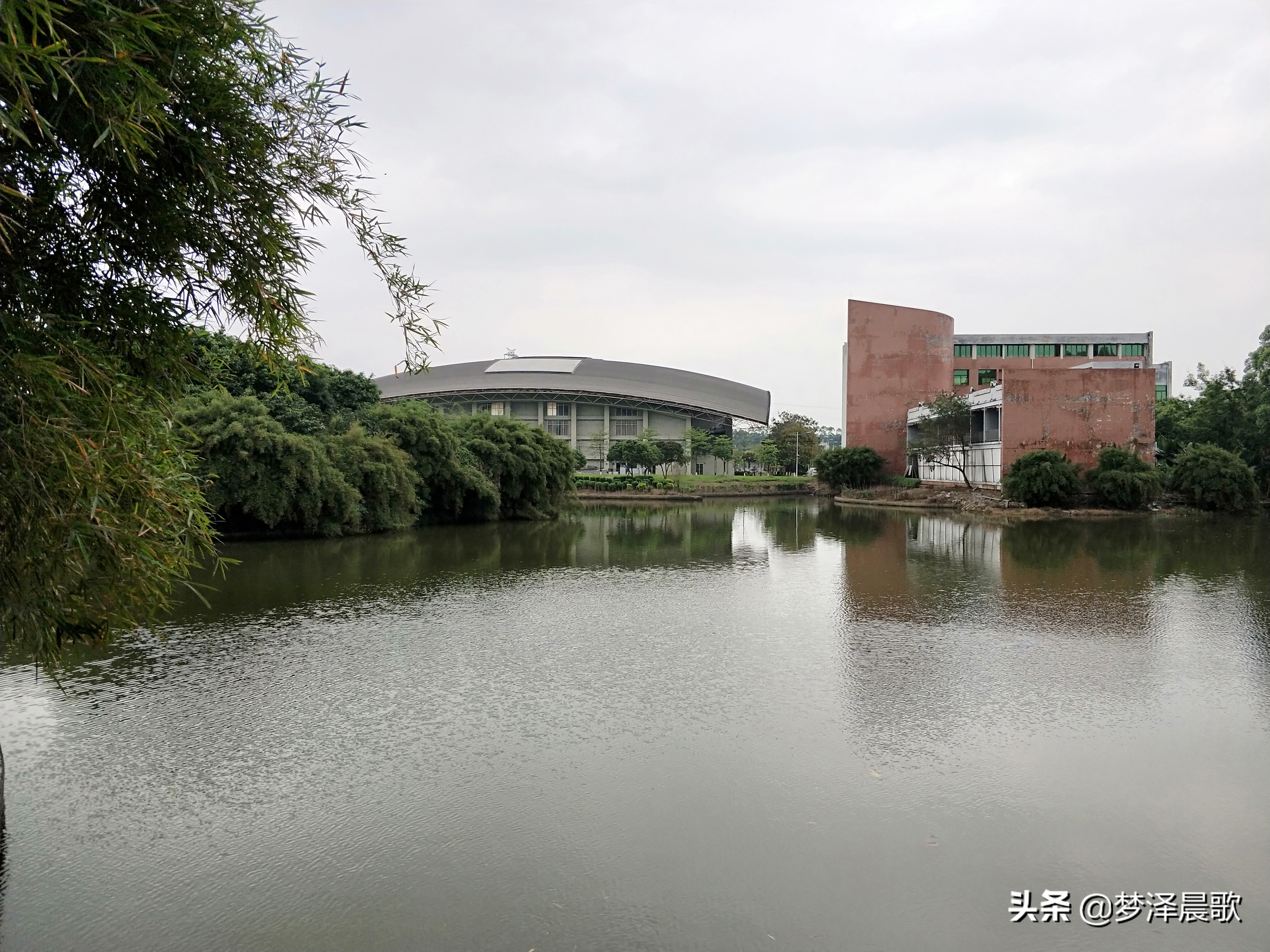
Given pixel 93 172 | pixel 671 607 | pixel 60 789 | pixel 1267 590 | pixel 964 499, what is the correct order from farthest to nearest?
1. pixel 964 499
2. pixel 1267 590
3. pixel 671 607
4. pixel 60 789
5. pixel 93 172

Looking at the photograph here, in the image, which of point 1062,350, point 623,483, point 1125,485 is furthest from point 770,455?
point 1125,485

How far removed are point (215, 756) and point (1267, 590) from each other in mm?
12578

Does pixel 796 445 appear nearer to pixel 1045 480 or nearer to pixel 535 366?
pixel 535 366

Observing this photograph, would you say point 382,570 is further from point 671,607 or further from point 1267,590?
point 1267,590

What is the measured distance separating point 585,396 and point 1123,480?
3649 centimetres

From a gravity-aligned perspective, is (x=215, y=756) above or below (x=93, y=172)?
below

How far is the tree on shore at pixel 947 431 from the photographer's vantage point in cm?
3425

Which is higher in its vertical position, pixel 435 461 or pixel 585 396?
pixel 585 396

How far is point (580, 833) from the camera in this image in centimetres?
415

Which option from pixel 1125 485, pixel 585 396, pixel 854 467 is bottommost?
pixel 1125 485

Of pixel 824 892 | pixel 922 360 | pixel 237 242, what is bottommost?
pixel 824 892

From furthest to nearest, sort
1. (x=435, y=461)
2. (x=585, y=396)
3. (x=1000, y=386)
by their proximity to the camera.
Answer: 1. (x=585, y=396)
2. (x=1000, y=386)
3. (x=435, y=461)

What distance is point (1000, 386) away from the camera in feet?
105

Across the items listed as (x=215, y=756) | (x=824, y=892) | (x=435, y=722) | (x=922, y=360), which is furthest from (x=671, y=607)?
(x=922, y=360)
